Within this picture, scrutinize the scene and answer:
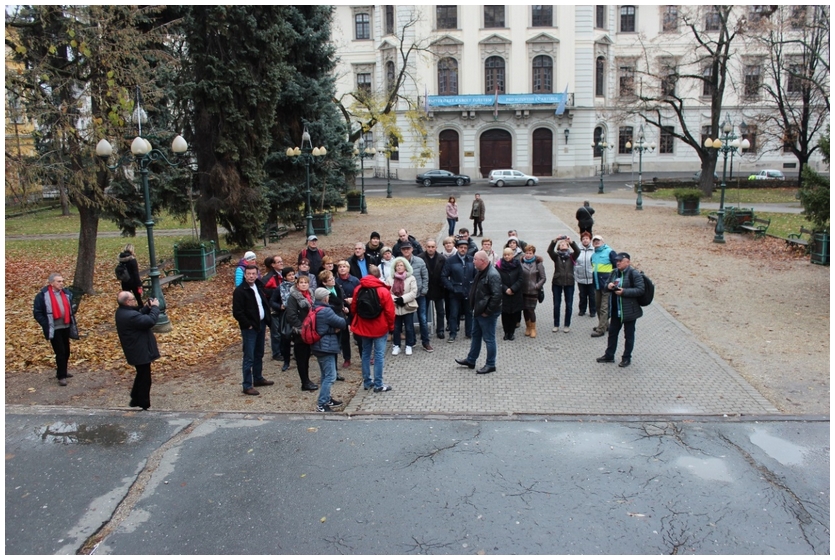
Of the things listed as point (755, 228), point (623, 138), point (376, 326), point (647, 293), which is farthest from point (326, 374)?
point (623, 138)

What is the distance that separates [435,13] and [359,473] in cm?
5159

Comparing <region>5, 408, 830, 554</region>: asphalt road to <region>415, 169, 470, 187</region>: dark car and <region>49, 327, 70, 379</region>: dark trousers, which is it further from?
<region>415, 169, 470, 187</region>: dark car

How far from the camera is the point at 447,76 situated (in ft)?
177

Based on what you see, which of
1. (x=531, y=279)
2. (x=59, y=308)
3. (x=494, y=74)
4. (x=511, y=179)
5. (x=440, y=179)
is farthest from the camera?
(x=494, y=74)

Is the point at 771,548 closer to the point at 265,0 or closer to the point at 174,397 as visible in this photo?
the point at 174,397

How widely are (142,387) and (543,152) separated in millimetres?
50970

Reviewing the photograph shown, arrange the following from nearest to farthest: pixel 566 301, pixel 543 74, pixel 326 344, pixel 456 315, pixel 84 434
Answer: pixel 84 434, pixel 326 344, pixel 456 315, pixel 566 301, pixel 543 74

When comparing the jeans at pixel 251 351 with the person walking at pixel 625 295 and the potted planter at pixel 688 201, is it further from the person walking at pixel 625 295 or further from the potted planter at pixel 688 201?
the potted planter at pixel 688 201

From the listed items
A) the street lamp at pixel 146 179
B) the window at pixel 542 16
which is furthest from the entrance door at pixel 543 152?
the street lamp at pixel 146 179

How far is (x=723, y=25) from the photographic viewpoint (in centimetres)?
3234

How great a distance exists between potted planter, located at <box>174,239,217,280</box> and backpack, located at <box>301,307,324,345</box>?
31.6 ft

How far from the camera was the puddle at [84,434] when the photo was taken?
23.8 feet

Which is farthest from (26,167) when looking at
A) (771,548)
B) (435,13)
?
(435,13)

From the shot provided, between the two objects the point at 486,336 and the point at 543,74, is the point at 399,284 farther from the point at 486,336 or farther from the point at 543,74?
the point at 543,74
